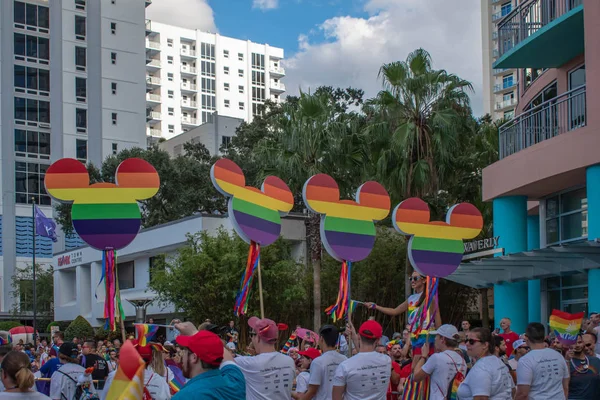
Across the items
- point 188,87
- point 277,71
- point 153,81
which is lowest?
point 153,81

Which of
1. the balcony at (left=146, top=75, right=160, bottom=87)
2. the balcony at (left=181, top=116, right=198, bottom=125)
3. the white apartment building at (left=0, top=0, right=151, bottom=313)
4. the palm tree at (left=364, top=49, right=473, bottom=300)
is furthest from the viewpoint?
the balcony at (left=181, top=116, right=198, bottom=125)

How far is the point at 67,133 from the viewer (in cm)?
6456

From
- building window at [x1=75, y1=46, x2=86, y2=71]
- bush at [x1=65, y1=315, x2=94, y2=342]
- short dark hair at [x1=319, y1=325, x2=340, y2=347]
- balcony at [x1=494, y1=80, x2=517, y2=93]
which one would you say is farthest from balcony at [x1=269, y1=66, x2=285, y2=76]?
short dark hair at [x1=319, y1=325, x2=340, y2=347]

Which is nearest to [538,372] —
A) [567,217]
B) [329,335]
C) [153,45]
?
[329,335]

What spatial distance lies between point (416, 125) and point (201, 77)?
84.3 metres

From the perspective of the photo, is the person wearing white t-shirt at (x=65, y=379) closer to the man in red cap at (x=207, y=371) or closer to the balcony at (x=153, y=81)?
the man in red cap at (x=207, y=371)

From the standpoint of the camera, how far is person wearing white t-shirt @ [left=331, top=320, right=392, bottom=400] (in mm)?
8156

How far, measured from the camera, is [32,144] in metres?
63.5

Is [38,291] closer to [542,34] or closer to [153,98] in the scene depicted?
[542,34]

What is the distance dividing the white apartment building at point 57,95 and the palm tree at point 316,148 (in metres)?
34.5

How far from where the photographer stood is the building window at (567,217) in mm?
22375

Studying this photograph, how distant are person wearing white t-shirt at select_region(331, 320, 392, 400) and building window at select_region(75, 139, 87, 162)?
58.6 meters

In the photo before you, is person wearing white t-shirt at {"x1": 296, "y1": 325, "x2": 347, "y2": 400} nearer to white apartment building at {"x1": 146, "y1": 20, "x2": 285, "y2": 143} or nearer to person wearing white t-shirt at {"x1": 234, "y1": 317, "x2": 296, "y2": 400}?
person wearing white t-shirt at {"x1": 234, "y1": 317, "x2": 296, "y2": 400}

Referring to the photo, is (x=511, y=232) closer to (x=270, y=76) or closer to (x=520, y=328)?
(x=520, y=328)
